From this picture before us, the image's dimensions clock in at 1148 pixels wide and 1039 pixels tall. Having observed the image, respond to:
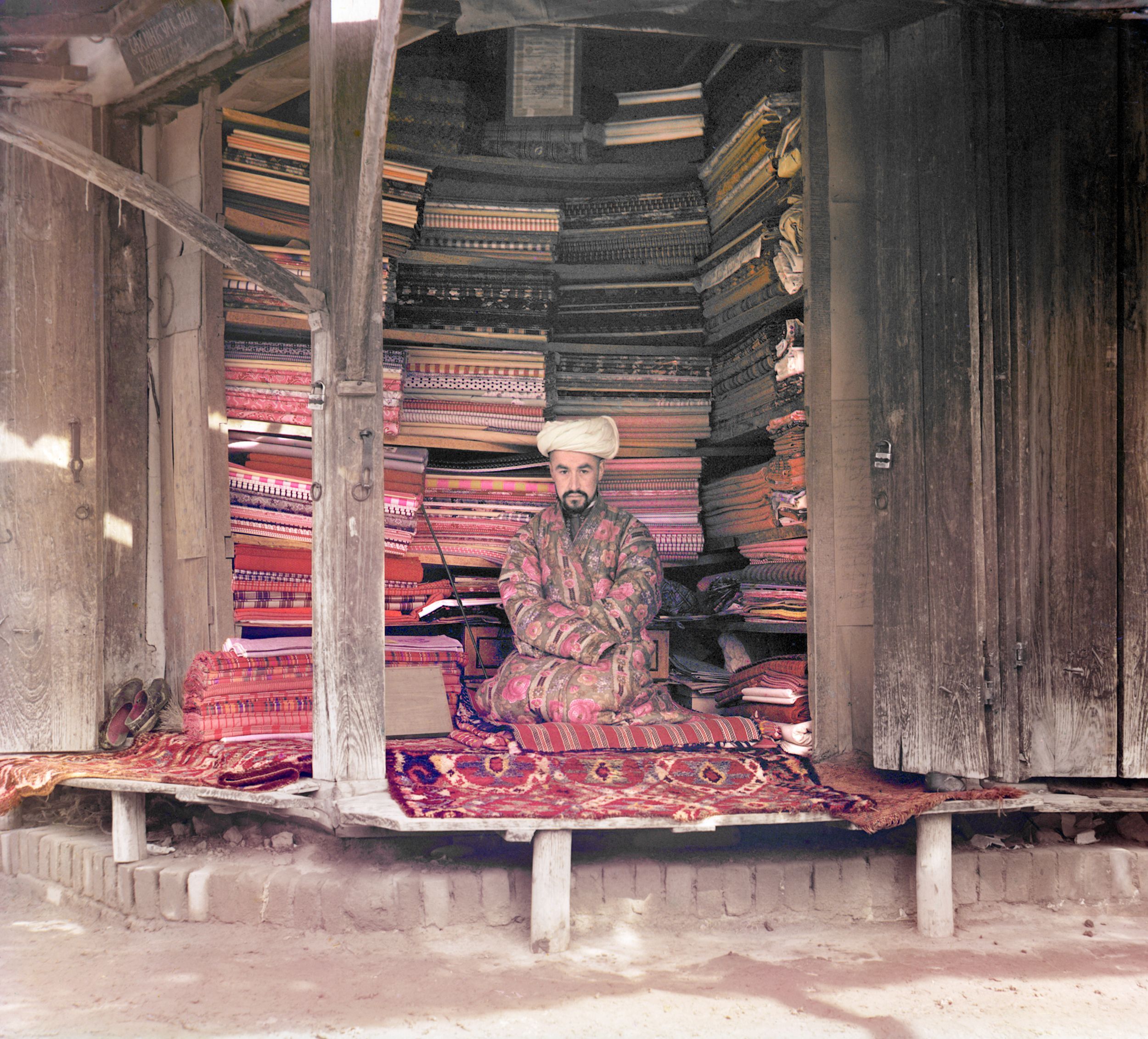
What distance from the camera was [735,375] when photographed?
19.5ft

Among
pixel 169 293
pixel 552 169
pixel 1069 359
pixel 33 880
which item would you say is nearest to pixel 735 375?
pixel 552 169

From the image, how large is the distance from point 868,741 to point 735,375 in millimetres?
2351

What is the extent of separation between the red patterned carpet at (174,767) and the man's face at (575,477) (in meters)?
1.90

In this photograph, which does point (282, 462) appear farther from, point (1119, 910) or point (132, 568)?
point (1119, 910)

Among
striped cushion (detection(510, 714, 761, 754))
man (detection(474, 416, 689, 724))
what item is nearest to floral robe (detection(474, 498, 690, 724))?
man (detection(474, 416, 689, 724))

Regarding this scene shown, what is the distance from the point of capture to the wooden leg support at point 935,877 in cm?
370

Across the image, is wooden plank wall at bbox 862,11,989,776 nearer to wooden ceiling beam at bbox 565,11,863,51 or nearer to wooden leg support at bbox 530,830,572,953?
wooden ceiling beam at bbox 565,11,863,51

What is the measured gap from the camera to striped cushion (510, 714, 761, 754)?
4.65 m

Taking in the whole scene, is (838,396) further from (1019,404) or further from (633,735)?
(633,735)

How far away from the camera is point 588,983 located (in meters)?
3.26

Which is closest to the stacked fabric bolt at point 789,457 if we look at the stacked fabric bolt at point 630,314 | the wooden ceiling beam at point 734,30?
the stacked fabric bolt at point 630,314

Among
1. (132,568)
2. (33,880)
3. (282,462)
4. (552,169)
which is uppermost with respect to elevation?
(552,169)

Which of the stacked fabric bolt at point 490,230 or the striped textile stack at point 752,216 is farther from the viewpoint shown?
the stacked fabric bolt at point 490,230

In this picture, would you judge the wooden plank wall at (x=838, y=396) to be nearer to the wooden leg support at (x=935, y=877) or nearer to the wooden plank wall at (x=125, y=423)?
the wooden leg support at (x=935, y=877)
